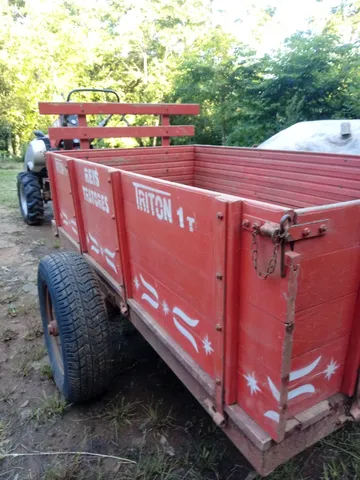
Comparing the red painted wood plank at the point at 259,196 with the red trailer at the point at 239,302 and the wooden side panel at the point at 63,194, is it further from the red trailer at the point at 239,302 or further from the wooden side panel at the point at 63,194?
the wooden side panel at the point at 63,194

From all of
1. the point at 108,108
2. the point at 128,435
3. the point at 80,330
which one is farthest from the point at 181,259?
the point at 108,108

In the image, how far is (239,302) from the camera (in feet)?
3.93

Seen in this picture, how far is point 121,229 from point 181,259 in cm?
64

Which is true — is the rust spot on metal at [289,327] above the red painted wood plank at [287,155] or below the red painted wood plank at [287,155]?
below

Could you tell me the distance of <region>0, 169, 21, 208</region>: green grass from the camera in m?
8.99

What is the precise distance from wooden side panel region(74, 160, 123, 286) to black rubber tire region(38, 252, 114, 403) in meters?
0.18

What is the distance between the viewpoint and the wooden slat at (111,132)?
12.2ft

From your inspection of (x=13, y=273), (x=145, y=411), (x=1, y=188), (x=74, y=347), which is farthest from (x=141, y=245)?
(x=1, y=188)

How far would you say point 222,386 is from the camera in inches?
51.8

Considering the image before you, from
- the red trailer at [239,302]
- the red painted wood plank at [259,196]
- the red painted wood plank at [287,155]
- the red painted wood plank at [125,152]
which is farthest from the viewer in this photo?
the red painted wood plank at [125,152]

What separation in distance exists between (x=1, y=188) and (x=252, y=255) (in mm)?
11460

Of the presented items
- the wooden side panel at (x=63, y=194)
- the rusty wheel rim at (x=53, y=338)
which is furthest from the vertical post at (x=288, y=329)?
the wooden side panel at (x=63, y=194)

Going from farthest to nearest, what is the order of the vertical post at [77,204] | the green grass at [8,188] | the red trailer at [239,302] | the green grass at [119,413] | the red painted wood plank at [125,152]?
the green grass at [8,188]
the red painted wood plank at [125,152]
the vertical post at [77,204]
the green grass at [119,413]
the red trailer at [239,302]

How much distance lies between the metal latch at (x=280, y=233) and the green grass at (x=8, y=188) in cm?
862
